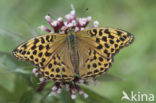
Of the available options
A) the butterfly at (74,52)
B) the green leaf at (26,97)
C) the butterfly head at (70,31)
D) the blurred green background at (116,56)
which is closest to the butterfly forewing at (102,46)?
the butterfly at (74,52)

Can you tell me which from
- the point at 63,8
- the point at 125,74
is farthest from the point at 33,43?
the point at 63,8

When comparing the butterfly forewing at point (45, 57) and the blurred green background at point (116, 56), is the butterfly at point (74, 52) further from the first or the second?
the blurred green background at point (116, 56)

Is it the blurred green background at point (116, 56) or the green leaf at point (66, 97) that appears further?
the blurred green background at point (116, 56)

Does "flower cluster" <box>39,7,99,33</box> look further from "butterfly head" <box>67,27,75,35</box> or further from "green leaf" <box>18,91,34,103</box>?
"green leaf" <box>18,91,34,103</box>

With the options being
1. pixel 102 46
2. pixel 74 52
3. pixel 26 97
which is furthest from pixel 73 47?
pixel 26 97

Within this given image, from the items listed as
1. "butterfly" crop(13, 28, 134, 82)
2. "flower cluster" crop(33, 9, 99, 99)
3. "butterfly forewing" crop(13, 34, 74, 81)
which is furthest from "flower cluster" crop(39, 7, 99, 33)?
"butterfly forewing" crop(13, 34, 74, 81)

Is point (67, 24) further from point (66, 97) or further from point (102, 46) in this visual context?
point (66, 97)
